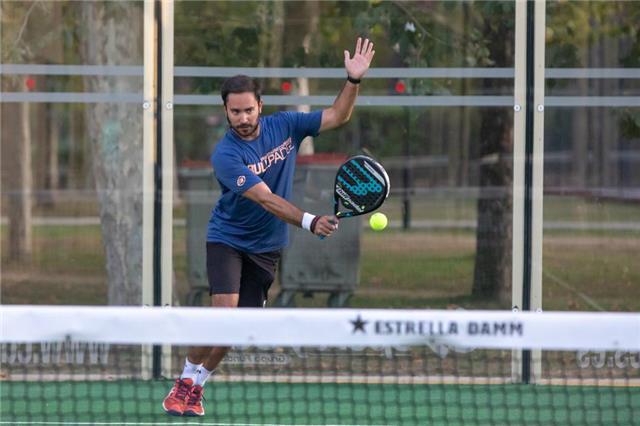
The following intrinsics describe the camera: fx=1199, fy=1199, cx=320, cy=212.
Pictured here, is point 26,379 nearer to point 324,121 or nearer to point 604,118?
point 324,121

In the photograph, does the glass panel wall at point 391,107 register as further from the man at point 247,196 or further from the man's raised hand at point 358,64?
the man's raised hand at point 358,64

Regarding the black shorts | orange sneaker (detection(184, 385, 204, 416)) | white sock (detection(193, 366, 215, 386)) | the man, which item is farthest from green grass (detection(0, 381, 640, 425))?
the black shorts

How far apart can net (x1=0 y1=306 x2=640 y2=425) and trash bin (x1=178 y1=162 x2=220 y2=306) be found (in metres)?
0.60

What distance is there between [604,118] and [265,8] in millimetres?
2448

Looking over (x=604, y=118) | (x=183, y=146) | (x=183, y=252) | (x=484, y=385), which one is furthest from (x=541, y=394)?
(x=183, y=146)

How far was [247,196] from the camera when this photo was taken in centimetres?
595

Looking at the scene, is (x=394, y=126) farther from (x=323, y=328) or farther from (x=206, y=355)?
(x=323, y=328)

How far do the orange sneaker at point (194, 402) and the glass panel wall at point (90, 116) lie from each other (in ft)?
7.15

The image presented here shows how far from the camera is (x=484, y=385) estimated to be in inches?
294

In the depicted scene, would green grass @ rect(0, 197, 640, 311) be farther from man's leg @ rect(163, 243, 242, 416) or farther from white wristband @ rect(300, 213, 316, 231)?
white wristband @ rect(300, 213, 316, 231)

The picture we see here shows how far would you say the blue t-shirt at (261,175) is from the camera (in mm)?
6129

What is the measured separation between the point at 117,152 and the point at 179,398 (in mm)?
→ 2766

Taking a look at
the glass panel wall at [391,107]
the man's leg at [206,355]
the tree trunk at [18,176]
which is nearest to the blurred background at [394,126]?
the glass panel wall at [391,107]

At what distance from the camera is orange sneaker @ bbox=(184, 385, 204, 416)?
612 cm
